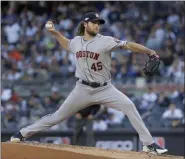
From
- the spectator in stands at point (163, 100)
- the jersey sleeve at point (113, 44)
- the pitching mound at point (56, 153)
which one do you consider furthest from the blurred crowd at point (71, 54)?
the jersey sleeve at point (113, 44)

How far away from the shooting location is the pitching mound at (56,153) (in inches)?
286

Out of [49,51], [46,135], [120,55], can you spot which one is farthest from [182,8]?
[46,135]

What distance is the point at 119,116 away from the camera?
47.5ft

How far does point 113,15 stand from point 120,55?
2.64 meters

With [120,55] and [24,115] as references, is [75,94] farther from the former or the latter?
[120,55]

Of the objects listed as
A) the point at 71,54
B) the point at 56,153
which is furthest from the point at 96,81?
the point at 71,54

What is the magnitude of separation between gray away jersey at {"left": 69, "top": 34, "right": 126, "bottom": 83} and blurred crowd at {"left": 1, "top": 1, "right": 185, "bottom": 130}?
6.29 meters

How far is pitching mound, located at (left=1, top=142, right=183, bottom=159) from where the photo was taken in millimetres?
7258

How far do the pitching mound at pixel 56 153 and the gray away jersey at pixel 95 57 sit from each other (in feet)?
2.87

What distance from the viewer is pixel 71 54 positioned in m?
17.5

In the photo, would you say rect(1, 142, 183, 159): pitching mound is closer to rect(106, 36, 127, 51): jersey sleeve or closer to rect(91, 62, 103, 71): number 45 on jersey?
rect(91, 62, 103, 71): number 45 on jersey

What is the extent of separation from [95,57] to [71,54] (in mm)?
9868

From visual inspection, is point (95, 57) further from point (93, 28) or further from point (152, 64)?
point (152, 64)

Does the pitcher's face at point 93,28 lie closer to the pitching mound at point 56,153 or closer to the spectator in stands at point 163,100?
the pitching mound at point 56,153
